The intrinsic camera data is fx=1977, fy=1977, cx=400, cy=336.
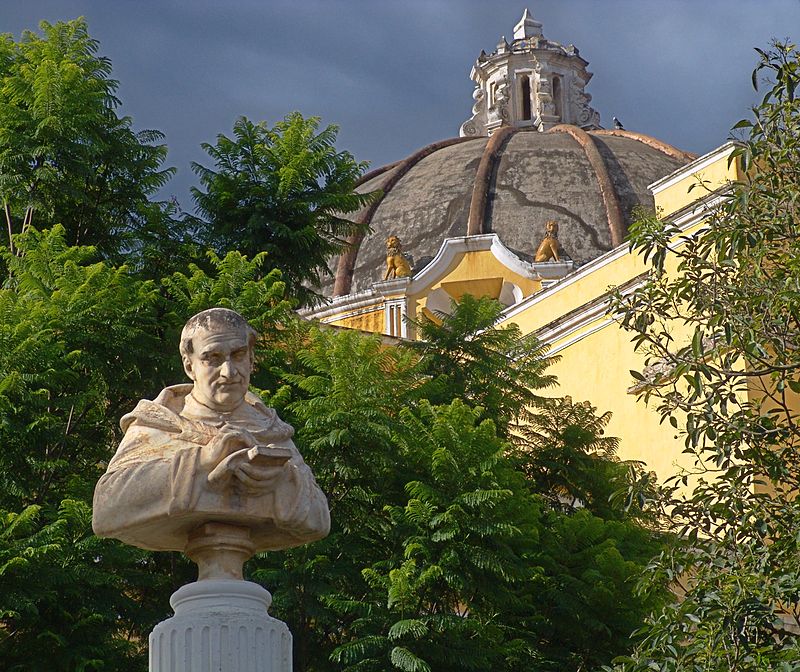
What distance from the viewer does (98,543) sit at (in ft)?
49.2

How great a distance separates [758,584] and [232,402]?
4602 millimetres

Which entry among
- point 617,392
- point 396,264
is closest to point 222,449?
point 617,392

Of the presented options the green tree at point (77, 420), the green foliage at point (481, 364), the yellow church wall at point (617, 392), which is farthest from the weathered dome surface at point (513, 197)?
the green tree at point (77, 420)

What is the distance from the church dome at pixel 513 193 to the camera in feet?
127

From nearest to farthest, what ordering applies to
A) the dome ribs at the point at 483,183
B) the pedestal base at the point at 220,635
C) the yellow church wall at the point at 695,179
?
the pedestal base at the point at 220,635 < the yellow church wall at the point at 695,179 < the dome ribs at the point at 483,183

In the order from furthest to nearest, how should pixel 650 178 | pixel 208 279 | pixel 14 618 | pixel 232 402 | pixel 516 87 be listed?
pixel 516 87
pixel 650 178
pixel 208 279
pixel 14 618
pixel 232 402

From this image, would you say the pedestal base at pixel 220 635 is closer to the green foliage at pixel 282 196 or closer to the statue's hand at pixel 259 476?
the statue's hand at pixel 259 476

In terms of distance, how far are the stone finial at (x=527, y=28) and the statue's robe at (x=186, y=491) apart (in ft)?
134

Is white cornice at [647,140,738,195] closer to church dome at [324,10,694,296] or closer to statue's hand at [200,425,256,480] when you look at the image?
church dome at [324,10,694,296]

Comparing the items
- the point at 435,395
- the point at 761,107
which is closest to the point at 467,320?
the point at 435,395

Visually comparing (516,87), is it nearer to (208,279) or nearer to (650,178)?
(650,178)

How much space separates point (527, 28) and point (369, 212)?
1104 centimetres

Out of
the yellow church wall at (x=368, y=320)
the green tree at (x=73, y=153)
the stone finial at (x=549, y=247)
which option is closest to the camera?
the green tree at (x=73, y=153)

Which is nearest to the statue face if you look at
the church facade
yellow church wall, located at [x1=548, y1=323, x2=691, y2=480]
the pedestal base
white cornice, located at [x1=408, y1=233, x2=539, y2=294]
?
the pedestal base
